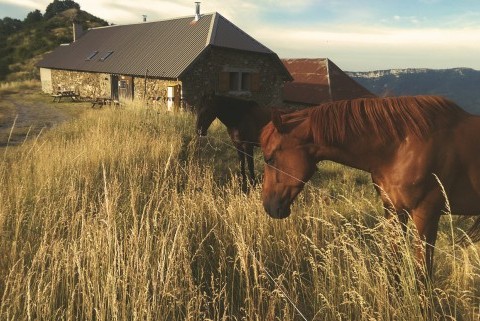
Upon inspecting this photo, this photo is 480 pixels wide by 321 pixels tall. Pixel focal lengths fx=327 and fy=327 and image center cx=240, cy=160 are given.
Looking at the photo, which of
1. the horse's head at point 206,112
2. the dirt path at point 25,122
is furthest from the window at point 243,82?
the horse's head at point 206,112

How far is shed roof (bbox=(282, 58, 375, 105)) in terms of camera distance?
79.2ft

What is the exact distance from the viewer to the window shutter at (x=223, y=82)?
689 inches

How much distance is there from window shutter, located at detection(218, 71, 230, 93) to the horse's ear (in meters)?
15.1

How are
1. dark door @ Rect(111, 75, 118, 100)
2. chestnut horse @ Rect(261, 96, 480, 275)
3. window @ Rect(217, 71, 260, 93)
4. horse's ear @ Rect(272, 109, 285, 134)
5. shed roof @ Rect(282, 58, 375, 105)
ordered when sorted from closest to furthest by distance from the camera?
chestnut horse @ Rect(261, 96, 480, 275) < horse's ear @ Rect(272, 109, 285, 134) < window @ Rect(217, 71, 260, 93) < dark door @ Rect(111, 75, 118, 100) < shed roof @ Rect(282, 58, 375, 105)

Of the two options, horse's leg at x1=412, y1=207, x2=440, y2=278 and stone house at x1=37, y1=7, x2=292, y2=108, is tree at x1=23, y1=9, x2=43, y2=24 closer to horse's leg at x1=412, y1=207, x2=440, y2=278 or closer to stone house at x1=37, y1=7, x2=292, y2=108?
stone house at x1=37, y1=7, x2=292, y2=108

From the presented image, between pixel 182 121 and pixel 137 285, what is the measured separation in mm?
8379

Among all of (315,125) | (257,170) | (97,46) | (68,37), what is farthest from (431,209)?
(68,37)

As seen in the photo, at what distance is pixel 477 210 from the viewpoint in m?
2.72

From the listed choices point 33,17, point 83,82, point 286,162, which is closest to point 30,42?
point 33,17

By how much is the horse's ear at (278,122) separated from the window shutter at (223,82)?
49.7 ft

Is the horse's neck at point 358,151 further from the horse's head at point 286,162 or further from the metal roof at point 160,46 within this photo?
the metal roof at point 160,46

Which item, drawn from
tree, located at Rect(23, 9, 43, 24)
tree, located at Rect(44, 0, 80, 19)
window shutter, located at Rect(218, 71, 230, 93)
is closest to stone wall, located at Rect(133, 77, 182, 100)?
window shutter, located at Rect(218, 71, 230, 93)

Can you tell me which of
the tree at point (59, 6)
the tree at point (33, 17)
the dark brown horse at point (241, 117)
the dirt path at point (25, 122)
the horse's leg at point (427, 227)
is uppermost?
the tree at point (59, 6)

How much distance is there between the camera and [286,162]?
2.81 meters
